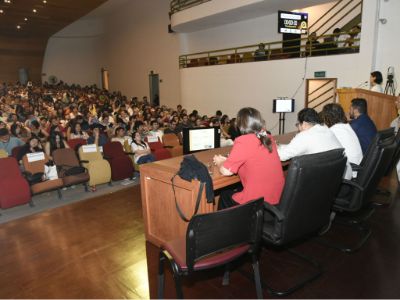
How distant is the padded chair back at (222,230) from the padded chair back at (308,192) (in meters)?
0.26

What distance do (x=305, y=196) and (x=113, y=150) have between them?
4080mm

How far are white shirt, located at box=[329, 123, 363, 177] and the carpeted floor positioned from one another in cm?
346

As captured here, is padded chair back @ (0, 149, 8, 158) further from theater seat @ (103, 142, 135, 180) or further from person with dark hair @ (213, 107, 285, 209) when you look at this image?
person with dark hair @ (213, 107, 285, 209)

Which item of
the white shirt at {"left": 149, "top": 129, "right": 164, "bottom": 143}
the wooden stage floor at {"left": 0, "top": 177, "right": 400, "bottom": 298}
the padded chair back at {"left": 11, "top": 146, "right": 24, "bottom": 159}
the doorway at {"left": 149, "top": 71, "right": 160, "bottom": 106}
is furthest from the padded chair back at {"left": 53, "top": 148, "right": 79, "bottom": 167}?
the doorway at {"left": 149, "top": 71, "right": 160, "bottom": 106}

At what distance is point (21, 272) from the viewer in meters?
2.74

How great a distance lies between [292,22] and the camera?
28.9ft

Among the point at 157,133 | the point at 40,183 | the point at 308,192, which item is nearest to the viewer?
the point at 308,192

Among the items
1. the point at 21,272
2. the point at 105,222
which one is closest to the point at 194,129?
the point at 105,222

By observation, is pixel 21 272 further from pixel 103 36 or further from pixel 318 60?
pixel 103 36

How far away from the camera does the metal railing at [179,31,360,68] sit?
7801 mm

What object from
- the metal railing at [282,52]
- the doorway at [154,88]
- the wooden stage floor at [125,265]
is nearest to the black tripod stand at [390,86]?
the metal railing at [282,52]

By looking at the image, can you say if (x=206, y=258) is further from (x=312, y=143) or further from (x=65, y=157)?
(x=65, y=157)

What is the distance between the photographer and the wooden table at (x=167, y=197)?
257 cm

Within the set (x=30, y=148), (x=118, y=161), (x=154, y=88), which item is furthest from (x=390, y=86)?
(x=154, y=88)
